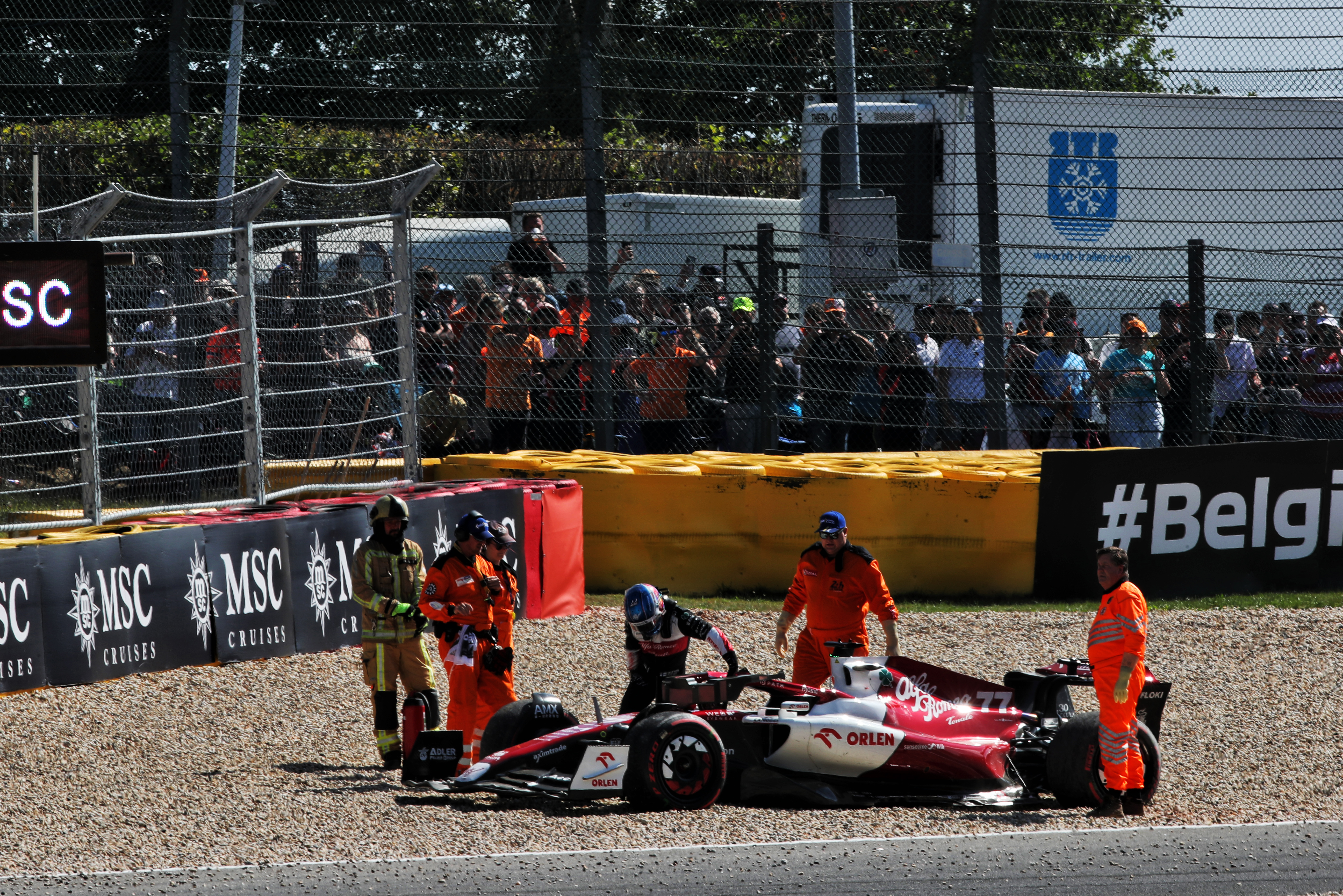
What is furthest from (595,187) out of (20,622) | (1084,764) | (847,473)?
(1084,764)

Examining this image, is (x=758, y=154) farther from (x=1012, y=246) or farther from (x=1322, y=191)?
(x=1322, y=191)

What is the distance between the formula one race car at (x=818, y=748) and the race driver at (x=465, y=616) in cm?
48

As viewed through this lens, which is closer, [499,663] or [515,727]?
[515,727]

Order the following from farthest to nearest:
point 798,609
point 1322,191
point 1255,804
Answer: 1. point 1322,191
2. point 798,609
3. point 1255,804

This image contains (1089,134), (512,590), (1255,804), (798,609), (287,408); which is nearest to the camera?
(1255,804)

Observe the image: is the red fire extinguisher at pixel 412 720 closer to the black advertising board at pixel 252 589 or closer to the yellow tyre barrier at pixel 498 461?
the black advertising board at pixel 252 589

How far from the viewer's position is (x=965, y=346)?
40.8ft

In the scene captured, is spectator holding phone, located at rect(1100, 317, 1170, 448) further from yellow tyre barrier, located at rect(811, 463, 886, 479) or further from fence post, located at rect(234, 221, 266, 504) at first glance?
fence post, located at rect(234, 221, 266, 504)

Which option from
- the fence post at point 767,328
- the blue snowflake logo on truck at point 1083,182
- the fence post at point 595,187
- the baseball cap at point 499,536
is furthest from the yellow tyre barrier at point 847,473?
the blue snowflake logo on truck at point 1083,182

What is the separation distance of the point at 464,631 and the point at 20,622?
2.64 meters

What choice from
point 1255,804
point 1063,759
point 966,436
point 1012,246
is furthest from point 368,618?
point 966,436

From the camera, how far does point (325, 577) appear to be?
10.4m

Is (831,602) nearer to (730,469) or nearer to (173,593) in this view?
(730,469)

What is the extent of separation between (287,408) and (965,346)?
523 centimetres
